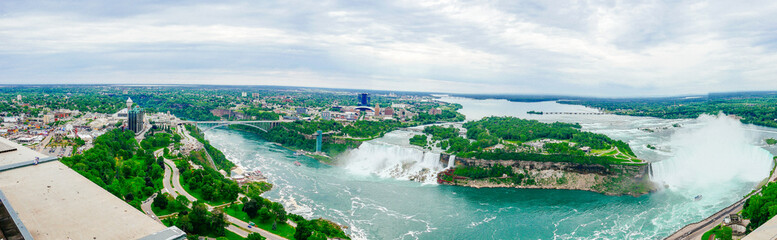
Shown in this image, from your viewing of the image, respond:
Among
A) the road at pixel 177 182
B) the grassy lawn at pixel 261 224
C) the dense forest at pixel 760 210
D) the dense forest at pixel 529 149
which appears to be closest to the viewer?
the grassy lawn at pixel 261 224

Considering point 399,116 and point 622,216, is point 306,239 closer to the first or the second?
point 622,216

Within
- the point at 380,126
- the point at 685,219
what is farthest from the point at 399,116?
the point at 685,219

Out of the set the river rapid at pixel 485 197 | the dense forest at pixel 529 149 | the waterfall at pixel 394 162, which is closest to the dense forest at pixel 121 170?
the river rapid at pixel 485 197

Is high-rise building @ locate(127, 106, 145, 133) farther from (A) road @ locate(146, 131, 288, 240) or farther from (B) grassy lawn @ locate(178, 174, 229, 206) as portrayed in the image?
(B) grassy lawn @ locate(178, 174, 229, 206)

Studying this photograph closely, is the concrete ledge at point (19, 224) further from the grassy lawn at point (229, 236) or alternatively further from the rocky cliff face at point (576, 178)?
the rocky cliff face at point (576, 178)

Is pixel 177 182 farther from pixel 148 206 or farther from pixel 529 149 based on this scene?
pixel 529 149

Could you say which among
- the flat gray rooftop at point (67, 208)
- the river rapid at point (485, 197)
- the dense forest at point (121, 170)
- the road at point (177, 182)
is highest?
the flat gray rooftop at point (67, 208)
